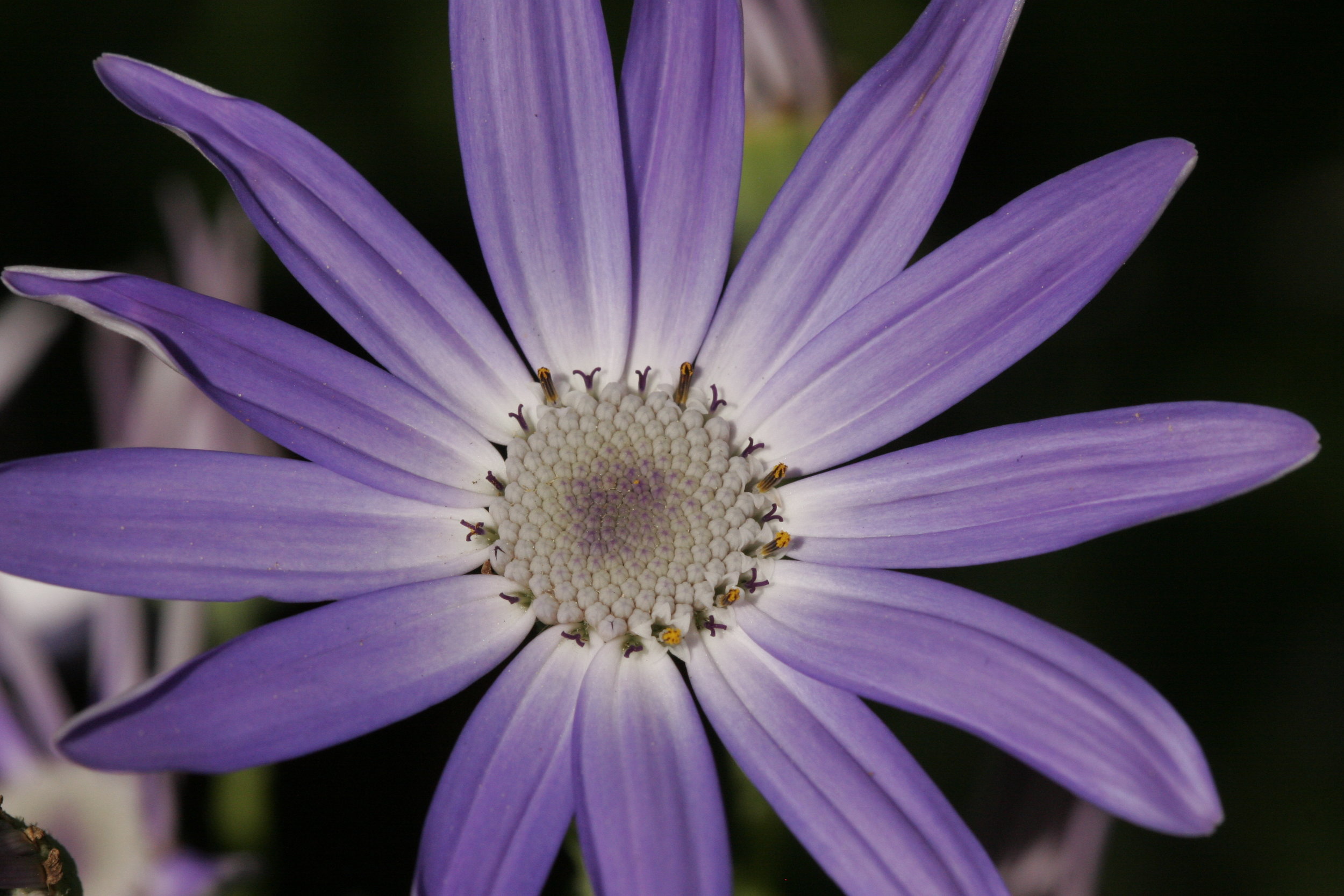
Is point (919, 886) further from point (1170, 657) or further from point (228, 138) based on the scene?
point (1170, 657)

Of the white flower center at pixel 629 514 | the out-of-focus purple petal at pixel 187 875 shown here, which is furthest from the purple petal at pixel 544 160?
the out-of-focus purple petal at pixel 187 875

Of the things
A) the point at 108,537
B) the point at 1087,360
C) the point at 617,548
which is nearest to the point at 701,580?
the point at 617,548

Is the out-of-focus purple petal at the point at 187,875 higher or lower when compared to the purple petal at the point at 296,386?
lower

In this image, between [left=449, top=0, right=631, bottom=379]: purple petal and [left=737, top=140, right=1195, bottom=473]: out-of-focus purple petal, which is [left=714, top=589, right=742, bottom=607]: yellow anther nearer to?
[left=737, top=140, right=1195, bottom=473]: out-of-focus purple petal

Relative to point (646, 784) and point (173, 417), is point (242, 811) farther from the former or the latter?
point (646, 784)

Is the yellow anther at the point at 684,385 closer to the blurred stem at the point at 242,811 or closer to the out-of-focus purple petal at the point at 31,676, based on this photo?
the blurred stem at the point at 242,811

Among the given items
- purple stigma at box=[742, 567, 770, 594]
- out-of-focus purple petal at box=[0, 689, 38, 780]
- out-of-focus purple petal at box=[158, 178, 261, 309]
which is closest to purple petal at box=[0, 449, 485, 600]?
purple stigma at box=[742, 567, 770, 594]

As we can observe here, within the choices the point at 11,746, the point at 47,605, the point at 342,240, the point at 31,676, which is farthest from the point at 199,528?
the point at 47,605
